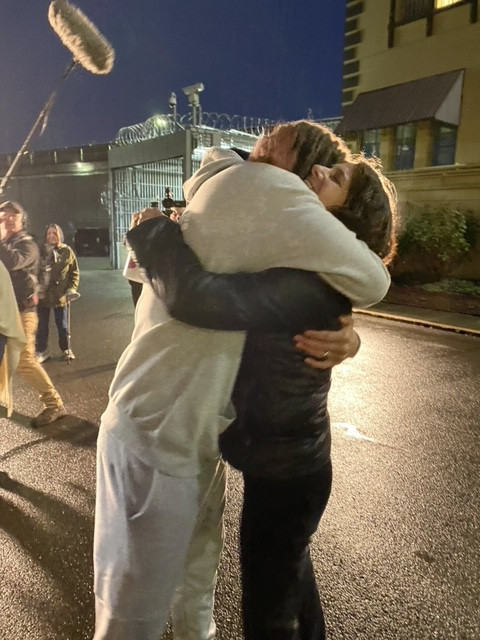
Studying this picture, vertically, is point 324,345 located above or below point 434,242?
above

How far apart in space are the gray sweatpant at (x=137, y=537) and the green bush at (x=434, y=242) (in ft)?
43.5

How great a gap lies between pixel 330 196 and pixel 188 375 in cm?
64

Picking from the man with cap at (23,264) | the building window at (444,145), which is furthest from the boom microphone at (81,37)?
the building window at (444,145)

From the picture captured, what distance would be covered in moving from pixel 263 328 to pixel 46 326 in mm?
6595

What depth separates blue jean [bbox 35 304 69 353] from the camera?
734cm

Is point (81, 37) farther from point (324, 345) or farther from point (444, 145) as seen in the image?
point (444, 145)

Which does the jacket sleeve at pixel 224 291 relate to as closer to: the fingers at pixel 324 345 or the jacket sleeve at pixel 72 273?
the fingers at pixel 324 345

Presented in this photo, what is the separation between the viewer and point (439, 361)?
25.2 ft

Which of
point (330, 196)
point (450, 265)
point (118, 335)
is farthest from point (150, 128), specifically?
point (330, 196)

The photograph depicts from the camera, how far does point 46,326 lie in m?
7.45

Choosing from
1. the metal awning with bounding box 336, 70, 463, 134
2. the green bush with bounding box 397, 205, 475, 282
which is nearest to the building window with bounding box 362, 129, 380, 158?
the metal awning with bounding box 336, 70, 463, 134

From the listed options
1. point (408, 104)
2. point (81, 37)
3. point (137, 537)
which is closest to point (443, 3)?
point (408, 104)

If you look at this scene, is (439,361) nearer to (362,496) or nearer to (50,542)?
(362,496)

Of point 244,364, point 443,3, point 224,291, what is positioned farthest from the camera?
point 443,3
